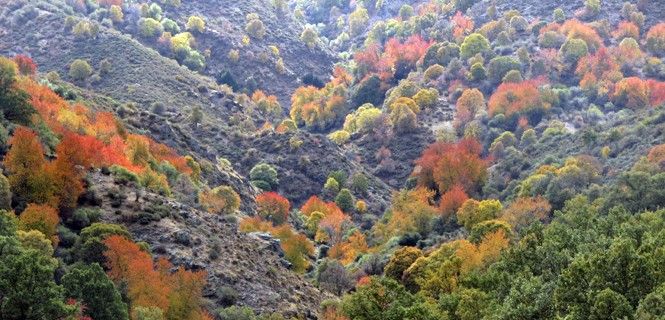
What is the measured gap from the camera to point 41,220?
58312 mm

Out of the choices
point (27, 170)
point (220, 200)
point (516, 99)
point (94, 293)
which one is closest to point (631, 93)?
point (516, 99)

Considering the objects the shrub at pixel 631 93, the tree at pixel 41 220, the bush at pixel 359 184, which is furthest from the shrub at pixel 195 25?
the tree at pixel 41 220

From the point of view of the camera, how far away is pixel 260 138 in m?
130

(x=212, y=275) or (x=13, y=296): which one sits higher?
(x=13, y=296)

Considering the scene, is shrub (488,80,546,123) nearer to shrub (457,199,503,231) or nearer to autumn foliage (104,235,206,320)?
shrub (457,199,503,231)

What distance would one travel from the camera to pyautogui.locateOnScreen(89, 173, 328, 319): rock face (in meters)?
63.4

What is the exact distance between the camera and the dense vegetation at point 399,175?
4925 centimetres

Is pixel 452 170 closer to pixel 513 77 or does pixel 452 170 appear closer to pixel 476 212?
pixel 476 212

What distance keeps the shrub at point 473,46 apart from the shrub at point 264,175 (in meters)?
59.7

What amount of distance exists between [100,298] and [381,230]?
183 ft

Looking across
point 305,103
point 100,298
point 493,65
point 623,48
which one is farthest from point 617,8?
point 100,298

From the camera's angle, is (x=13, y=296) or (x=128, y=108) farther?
(x=128, y=108)

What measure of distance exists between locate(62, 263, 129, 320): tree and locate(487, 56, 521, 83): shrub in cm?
11534

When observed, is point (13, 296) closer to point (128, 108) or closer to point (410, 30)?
point (128, 108)
